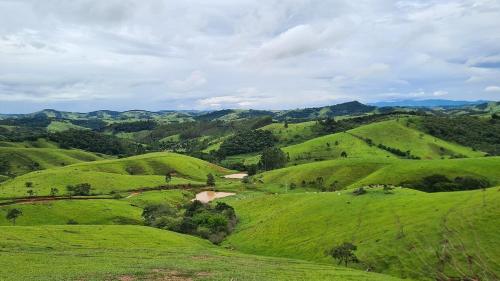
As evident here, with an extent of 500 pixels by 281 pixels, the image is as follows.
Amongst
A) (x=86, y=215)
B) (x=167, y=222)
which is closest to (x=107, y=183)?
(x=86, y=215)

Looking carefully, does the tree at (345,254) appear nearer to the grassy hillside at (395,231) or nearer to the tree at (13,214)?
the grassy hillside at (395,231)

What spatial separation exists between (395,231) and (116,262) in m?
54.1

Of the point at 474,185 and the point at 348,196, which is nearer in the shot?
the point at 348,196

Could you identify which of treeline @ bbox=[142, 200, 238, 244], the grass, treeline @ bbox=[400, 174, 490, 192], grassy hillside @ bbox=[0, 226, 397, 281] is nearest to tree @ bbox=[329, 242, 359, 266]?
Answer: grassy hillside @ bbox=[0, 226, 397, 281]

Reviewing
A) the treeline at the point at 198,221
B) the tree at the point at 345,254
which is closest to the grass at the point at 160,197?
A: the treeline at the point at 198,221

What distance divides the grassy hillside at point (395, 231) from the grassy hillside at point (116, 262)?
12.8m

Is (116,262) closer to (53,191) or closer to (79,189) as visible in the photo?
(53,191)

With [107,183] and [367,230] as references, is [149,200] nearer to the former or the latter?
[107,183]

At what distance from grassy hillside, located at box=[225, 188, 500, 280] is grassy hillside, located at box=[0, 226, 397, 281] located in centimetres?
1283

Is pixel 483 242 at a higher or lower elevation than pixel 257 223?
higher

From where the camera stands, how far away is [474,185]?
15675 centimetres

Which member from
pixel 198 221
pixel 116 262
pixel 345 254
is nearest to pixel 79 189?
pixel 198 221

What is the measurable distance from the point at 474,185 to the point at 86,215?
129259mm

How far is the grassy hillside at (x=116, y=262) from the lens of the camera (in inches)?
2141
